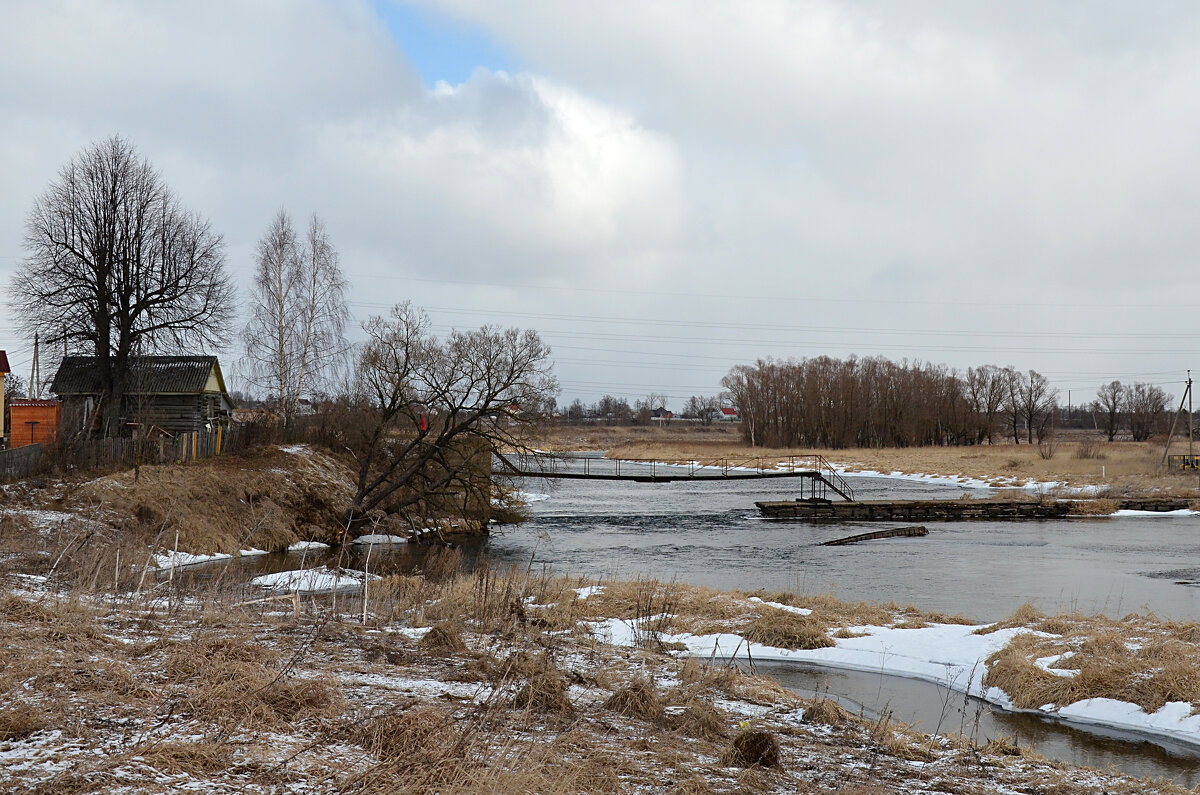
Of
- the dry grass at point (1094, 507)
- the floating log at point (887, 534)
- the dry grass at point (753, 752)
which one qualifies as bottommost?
the floating log at point (887, 534)

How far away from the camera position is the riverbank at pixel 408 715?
198 inches

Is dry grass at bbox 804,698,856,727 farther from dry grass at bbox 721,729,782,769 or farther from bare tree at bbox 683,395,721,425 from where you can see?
bare tree at bbox 683,395,721,425

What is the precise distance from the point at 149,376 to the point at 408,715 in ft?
123

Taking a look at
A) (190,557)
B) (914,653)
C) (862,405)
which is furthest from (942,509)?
(862,405)

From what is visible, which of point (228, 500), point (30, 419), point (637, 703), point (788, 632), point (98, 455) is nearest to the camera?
point (637, 703)

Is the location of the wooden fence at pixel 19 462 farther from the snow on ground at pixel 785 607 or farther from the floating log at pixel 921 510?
the floating log at pixel 921 510

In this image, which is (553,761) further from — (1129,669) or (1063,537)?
(1063,537)

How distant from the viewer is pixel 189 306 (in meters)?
35.5

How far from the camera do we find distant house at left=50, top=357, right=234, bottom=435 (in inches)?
1387

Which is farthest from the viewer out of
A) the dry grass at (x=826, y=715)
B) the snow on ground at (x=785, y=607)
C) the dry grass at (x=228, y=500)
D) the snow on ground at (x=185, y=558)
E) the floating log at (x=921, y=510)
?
the floating log at (x=921, y=510)

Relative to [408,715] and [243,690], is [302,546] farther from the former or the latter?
[408,715]

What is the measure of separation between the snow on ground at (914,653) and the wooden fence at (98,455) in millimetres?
20503

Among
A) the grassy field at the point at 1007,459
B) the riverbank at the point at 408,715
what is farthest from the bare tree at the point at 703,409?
the riverbank at the point at 408,715

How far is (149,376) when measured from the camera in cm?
3838
